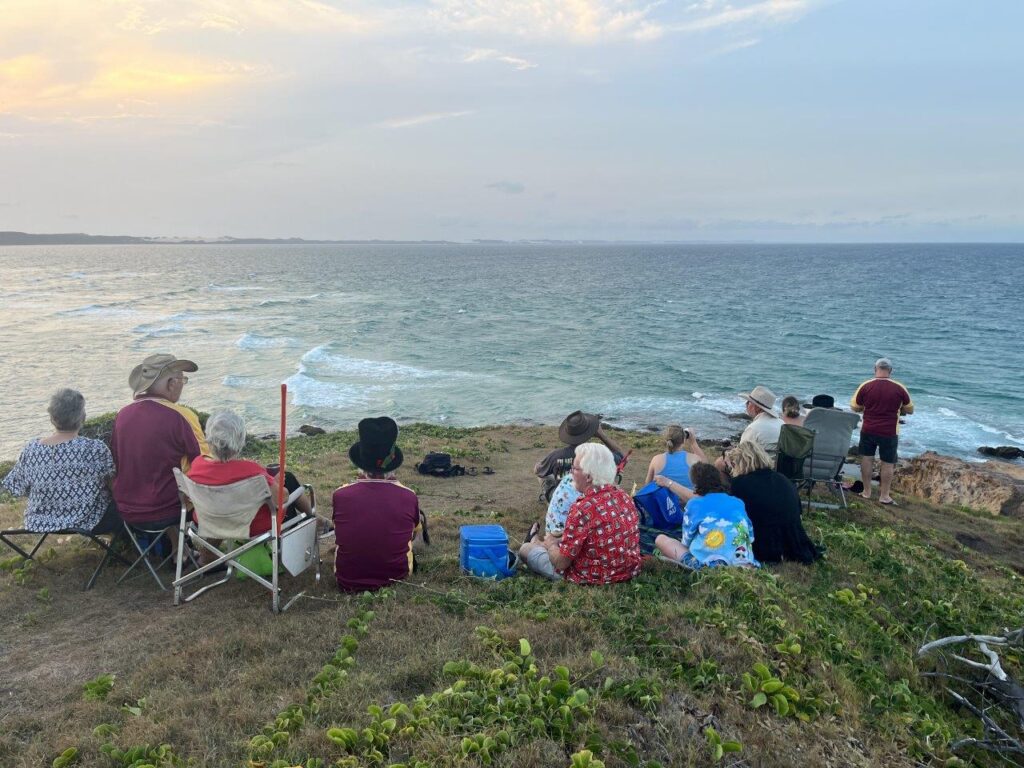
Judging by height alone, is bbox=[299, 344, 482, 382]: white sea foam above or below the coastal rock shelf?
below

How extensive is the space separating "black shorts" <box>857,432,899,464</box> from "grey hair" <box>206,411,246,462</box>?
996cm

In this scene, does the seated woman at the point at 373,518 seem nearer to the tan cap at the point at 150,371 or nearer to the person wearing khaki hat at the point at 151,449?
the person wearing khaki hat at the point at 151,449

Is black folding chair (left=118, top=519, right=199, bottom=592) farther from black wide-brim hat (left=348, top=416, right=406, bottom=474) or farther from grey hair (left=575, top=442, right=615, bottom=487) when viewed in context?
grey hair (left=575, top=442, right=615, bottom=487)

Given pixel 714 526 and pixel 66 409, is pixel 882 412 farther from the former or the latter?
pixel 66 409

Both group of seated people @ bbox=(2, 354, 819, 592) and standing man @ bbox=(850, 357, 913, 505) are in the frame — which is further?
standing man @ bbox=(850, 357, 913, 505)

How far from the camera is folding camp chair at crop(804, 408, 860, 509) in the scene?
10.6 metres

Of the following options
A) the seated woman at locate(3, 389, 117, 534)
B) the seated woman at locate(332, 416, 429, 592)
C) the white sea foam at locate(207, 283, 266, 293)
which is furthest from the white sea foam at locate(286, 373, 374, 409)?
the white sea foam at locate(207, 283, 266, 293)

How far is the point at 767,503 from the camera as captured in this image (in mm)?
6441

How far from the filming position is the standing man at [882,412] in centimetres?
1113

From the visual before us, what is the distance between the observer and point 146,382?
6379 mm

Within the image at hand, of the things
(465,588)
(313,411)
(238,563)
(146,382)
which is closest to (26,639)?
(238,563)

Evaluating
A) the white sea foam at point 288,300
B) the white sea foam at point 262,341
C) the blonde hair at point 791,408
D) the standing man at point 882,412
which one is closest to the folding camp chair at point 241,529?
the blonde hair at point 791,408

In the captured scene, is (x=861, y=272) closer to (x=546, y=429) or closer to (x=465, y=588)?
(x=546, y=429)

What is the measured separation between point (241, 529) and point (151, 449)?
124 cm
